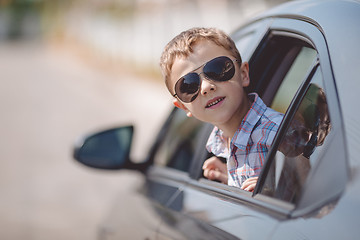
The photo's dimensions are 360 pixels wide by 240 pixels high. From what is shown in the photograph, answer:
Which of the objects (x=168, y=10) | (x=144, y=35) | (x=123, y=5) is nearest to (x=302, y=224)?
(x=168, y=10)

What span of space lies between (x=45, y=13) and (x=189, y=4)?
6679 cm

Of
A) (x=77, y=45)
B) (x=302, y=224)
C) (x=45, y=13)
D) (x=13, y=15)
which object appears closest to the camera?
(x=302, y=224)

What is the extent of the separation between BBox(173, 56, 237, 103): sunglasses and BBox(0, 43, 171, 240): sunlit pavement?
4.25m

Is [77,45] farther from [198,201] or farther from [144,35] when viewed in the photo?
[198,201]

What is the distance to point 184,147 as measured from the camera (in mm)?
3154

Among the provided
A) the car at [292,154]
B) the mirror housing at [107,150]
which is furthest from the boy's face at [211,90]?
the mirror housing at [107,150]

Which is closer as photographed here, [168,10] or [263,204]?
[263,204]

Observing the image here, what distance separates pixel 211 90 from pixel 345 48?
0.47 meters

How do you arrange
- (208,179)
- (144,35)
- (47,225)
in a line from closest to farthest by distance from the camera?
(208,179) → (47,225) → (144,35)

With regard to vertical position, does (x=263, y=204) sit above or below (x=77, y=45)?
above

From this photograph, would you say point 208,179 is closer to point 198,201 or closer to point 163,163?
point 198,201

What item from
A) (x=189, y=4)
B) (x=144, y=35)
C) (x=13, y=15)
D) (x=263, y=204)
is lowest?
(x=13, y=15)

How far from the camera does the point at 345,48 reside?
64.1 inches

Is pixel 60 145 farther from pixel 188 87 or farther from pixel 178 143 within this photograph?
pixel 188 87
